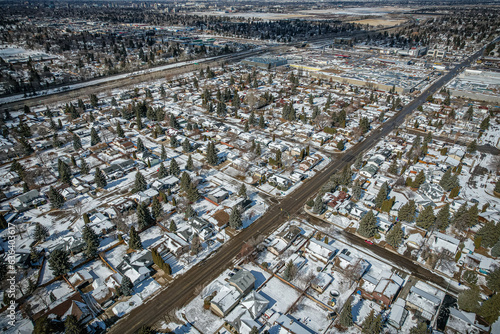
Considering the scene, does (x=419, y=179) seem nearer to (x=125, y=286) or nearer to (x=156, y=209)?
(x=156, y=209)

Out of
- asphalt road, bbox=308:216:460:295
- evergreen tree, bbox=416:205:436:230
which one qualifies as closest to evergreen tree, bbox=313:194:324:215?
asphalt road, bbox=308:216:460:295

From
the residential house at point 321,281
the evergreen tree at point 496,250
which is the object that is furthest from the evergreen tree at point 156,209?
the evergreen tree at point 496,250

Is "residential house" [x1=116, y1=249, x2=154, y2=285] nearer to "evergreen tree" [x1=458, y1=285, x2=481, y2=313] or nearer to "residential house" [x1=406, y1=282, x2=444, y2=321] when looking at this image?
"residential house" [x1=406, y1=282, x2=444, y2=321]

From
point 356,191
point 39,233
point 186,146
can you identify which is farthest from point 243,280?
point 186,146

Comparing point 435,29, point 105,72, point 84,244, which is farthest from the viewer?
point 435,29

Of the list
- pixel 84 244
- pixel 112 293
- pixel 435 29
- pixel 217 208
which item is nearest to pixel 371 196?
pixel 217 208

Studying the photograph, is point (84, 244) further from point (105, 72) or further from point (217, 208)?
point (105, 72)
